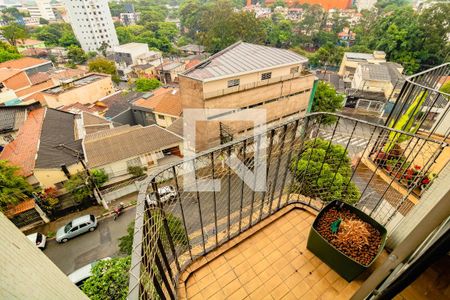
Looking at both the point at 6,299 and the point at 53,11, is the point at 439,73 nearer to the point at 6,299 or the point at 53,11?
the point at 6,299

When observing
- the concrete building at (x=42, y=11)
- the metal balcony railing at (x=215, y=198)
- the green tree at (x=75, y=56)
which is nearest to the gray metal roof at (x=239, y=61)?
the metal balcony railing at (x=215, y=198)

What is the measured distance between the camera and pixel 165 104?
1366 centimetres

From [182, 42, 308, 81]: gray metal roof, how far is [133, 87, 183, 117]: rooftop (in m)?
4.15

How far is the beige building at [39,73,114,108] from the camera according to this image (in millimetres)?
14977

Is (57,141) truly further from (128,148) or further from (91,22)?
(91,22)

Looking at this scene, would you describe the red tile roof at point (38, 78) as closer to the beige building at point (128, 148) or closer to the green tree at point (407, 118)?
the beige building at point (128, 148)

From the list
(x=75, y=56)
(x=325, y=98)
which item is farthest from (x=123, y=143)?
(x=75, y=56)

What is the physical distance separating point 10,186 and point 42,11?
3218 inches

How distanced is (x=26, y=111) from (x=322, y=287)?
16324mm

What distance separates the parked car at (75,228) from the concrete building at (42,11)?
80280 millimetres

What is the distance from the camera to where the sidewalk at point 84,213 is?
841cm

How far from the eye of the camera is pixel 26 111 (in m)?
12.0

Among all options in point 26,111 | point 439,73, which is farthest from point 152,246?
point 26,111

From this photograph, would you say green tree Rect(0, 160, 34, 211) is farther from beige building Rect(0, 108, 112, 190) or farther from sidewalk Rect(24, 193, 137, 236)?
sidewalk Rect(24, 193, 137, 236)
